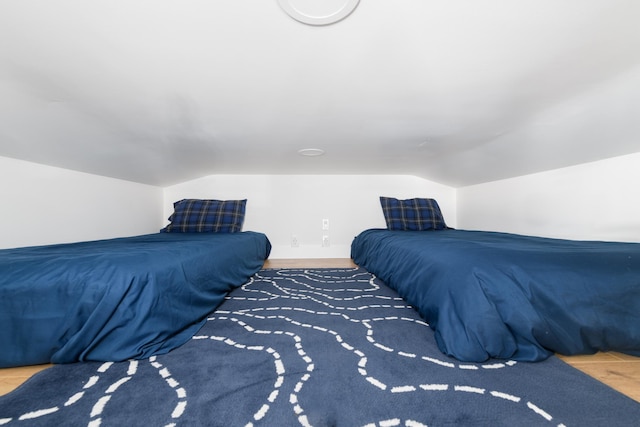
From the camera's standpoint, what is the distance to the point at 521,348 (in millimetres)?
1025

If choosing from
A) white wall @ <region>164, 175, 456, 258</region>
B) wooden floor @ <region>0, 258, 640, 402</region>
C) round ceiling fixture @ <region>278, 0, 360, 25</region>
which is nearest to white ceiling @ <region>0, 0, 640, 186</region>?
round ceiling fixture @ <region>278, 0, 360, 25</region>

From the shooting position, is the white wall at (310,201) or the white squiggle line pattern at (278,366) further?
the white wall at (310,201)

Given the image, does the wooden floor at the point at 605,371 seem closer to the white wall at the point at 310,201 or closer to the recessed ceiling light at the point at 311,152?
the recessed ceiling light at the point at 311,152

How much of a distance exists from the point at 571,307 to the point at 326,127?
1.72m

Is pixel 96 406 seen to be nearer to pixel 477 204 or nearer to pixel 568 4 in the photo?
pixel 568 4

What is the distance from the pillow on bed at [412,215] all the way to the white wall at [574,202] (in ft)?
1.88

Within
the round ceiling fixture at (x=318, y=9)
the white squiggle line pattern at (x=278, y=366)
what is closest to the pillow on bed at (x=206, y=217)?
the white squiggle line pattern at (x=278, y=366)

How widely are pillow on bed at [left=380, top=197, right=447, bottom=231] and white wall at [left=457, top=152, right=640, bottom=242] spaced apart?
57 centimetres

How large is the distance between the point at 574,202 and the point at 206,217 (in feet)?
11.3

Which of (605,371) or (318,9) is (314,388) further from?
(318,9)

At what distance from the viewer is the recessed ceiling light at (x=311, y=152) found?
2.44m

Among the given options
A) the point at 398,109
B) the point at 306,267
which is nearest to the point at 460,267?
the point at 398,109

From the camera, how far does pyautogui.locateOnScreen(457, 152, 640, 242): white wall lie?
166cm

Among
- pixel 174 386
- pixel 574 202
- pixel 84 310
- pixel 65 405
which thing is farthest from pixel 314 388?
pixel 574 202
